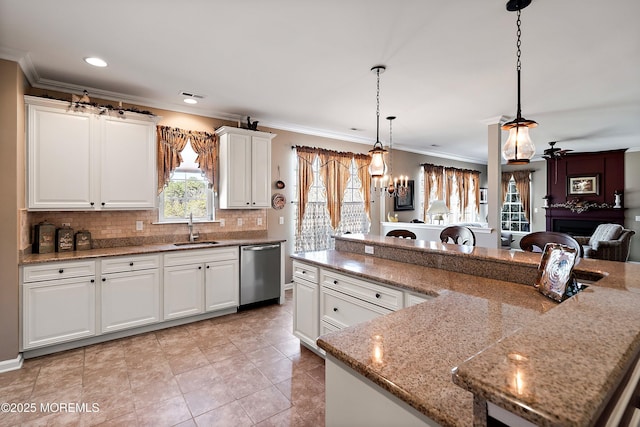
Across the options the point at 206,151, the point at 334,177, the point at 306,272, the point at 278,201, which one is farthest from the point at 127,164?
the point at 334,177

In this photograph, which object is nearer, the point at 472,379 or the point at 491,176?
the point at 472,379

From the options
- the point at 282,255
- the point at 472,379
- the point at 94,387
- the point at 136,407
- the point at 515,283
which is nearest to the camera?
the point at 472,379

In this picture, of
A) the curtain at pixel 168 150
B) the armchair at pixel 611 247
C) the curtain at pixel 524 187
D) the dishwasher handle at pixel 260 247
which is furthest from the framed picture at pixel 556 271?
the curtain at pixel 524 187

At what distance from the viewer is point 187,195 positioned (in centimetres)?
432

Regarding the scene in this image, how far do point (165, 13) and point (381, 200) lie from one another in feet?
16.6

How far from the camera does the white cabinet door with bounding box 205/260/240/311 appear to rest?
3861 millimetres

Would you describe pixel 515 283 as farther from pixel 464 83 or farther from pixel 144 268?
pixel 144 268

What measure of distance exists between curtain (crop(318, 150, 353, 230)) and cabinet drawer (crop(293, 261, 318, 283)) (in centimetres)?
267

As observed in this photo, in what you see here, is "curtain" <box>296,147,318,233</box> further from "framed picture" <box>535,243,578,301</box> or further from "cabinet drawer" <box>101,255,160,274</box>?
"framed picture" <box>535,243,578,301</box>

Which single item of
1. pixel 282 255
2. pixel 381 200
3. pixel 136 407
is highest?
pixel 381 200

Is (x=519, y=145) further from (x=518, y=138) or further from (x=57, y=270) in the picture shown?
(x=57, y=270)

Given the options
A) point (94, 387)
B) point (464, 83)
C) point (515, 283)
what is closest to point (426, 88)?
point (464, 83)

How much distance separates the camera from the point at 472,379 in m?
0.67

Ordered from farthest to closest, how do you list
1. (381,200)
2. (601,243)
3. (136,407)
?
(381,200) → (601,243) → (136,407)
